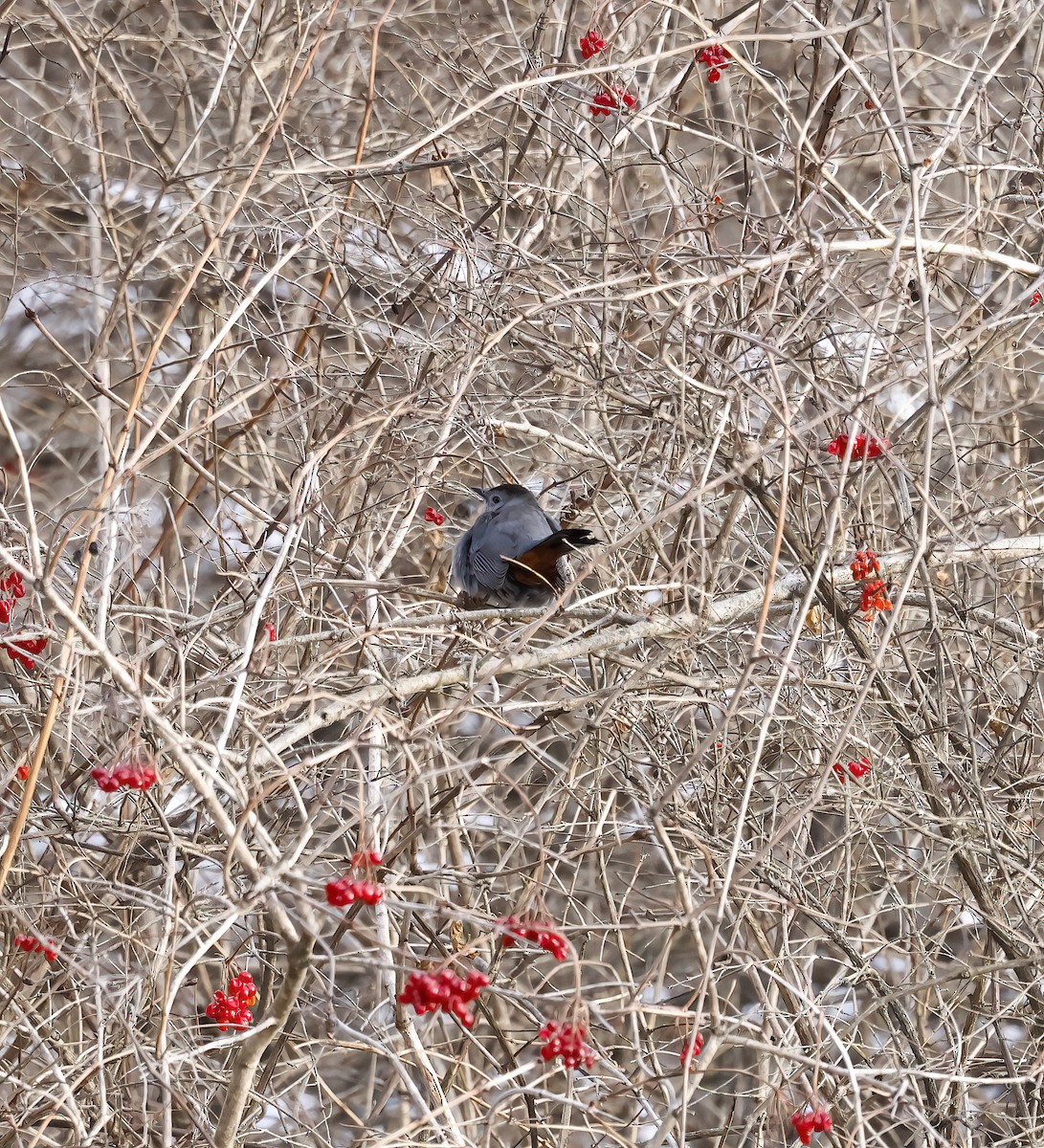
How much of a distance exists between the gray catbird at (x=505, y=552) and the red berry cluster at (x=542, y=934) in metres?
2.15

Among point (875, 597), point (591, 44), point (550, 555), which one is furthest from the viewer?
point (550, 555)

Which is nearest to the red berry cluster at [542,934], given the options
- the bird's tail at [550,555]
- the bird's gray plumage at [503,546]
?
the bird's tail at [550,555]

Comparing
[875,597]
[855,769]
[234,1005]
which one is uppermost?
[875,597]

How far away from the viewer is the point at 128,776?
2.34 meters

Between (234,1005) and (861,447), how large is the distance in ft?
6.09

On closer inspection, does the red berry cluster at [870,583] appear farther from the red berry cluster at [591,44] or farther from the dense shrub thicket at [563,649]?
the red berry cluster at [591,44]

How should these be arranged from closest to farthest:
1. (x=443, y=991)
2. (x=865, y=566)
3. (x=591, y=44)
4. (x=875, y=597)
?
(x=443, y=991)
(x=875, y=597)
(x=865, y=566)
(x=591, y=44)

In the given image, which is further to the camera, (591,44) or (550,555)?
(550,555)

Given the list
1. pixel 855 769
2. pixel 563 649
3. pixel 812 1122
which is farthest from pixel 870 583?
pixel 812 1122

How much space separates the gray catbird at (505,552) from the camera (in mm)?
4457

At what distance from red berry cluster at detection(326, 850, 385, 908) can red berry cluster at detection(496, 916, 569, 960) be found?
0.65 ft

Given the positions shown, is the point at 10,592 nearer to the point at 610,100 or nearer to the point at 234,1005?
the point at 234,1005

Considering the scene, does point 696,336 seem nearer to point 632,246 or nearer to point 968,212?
point 632,246

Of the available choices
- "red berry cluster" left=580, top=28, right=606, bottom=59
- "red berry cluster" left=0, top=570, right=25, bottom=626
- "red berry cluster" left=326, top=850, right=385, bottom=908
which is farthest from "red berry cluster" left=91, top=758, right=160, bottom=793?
"red berry cluster" left=580, top=28, right=606, bottom=59
